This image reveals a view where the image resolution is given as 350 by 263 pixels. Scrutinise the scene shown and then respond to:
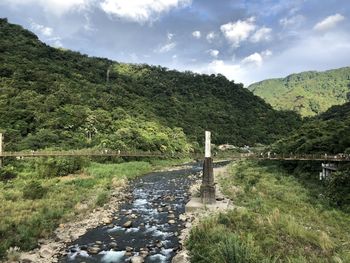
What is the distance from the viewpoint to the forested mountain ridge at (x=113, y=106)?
51.8m

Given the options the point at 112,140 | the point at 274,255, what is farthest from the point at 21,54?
the point at 274,255

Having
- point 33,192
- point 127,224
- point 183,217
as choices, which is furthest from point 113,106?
point 127,224

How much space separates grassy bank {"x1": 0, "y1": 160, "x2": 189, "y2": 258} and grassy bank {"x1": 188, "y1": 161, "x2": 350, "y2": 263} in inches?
297

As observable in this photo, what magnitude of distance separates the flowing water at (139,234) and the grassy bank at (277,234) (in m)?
1.94

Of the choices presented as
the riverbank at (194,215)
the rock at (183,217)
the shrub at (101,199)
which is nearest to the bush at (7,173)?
the shrub at (101,199)

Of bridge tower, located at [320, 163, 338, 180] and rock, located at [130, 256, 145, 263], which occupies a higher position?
bridge tower, located at [320, 163, 338, 180]

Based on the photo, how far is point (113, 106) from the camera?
75.0 meters

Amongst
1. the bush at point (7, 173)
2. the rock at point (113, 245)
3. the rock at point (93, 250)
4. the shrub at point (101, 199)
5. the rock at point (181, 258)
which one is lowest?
the rock at point (113, 245)

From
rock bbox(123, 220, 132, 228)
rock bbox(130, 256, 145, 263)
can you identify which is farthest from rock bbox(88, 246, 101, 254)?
rock bbox(123, 220, 132, 228)

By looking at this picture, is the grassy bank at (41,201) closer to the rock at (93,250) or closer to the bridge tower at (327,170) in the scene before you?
the rock at (93,250)

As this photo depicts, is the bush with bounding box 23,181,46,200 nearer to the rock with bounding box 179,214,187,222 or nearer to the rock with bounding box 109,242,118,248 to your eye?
the rock with bounding box 109,242,118,248

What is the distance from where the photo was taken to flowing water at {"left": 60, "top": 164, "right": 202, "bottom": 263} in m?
15.3

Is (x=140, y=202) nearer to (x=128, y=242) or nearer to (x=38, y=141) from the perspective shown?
(x=128, y=242)

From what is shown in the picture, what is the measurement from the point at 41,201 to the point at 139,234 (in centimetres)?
742
